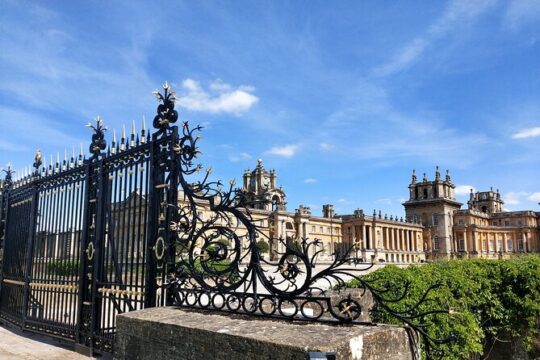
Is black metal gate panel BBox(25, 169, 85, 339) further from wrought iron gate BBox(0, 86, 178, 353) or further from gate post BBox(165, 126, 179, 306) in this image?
gate post BBox(165, 126, 179, 306)

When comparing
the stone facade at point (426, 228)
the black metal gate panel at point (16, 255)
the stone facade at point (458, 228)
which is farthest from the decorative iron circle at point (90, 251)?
the stone facade at point (458, 228)

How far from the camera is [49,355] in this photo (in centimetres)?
653

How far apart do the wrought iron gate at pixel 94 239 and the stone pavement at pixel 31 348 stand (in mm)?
192

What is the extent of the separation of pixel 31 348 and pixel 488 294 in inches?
400

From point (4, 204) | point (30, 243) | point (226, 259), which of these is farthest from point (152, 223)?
point (4, 204)

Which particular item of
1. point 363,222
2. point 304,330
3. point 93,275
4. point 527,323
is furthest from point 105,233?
point 363,222

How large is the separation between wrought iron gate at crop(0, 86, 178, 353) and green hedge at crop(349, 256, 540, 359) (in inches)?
156

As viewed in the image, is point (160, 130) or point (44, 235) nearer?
point (160, 130)

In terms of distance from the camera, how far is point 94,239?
701cm

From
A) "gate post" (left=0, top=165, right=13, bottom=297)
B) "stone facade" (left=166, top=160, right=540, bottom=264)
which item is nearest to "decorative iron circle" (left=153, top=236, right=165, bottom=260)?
"gate post" (left=0, top=165, right=13, bottom=297)

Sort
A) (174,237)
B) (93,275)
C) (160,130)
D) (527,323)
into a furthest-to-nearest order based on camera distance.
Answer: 1. (527,323)
2. (93,275)
3. (160,130)
4. (174,237)

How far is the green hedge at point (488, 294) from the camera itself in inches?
314

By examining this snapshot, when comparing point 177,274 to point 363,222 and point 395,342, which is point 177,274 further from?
point 363,222

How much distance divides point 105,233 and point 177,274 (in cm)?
221
